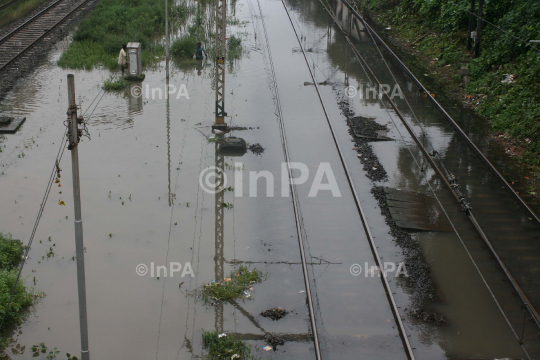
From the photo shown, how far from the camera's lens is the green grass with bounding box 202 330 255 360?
922cm

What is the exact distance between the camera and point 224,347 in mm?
9328

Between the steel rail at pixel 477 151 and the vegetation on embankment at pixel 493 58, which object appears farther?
the vegetation on embankment at pixel 493 58

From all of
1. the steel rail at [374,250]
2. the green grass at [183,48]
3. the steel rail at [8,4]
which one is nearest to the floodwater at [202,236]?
the steel rail at [374,250]

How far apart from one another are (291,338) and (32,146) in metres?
11.3

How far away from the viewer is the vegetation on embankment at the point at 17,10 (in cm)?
3077

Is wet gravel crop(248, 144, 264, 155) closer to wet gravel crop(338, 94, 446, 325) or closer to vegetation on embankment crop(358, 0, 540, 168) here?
wet gravel crop(338, 94, 446, 325)

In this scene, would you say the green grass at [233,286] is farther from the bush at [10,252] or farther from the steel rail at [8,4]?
the steel rail at [8,4]

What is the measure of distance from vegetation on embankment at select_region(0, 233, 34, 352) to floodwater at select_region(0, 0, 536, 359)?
294 mm

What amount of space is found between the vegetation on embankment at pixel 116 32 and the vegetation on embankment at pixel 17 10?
3669 mm

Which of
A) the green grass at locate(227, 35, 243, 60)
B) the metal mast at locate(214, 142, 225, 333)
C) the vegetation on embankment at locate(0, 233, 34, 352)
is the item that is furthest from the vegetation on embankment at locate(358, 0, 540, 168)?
the vegetation on embankment at locate(0, 233, 34, 352)

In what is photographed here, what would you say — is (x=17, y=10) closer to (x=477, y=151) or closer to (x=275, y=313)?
(x=477, y=151)

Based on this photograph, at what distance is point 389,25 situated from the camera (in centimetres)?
3241

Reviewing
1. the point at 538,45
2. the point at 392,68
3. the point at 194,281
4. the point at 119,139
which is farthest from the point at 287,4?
the point at 194,281

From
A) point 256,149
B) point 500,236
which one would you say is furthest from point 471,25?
point 500,236
